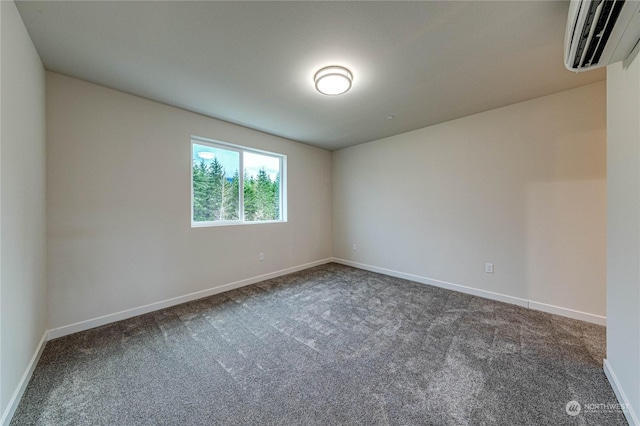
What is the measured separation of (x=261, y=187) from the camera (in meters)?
3.88

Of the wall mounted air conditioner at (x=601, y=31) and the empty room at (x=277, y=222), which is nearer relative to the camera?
the wall mounted air conditioner at (x=601, y=31)

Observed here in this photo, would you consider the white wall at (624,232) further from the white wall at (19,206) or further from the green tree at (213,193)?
the green tree at (213,193)

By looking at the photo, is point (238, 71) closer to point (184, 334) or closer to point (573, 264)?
point (184, 334)

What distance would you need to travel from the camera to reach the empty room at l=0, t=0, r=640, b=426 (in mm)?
1390

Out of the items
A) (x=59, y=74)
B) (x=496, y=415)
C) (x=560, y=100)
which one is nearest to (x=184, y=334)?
(x=496, y=415)

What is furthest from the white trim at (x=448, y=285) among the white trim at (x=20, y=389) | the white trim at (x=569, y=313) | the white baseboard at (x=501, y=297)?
the white trim at (x=20, y=389)

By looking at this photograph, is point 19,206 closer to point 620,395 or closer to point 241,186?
point 241,186

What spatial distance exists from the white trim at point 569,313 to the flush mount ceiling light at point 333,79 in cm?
317

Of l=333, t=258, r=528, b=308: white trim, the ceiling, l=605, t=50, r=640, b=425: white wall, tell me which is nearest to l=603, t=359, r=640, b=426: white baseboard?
l=605, t=50, r=640, b=425: white wall

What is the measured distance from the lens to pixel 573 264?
7.98 feet

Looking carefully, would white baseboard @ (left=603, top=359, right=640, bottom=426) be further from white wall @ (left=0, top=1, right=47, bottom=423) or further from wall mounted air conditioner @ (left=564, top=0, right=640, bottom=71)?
white wall @ (left=0, top=1, right=47, bottom=423)

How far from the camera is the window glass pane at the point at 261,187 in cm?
369

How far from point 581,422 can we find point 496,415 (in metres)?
0.43

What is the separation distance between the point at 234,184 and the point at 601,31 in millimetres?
3632
